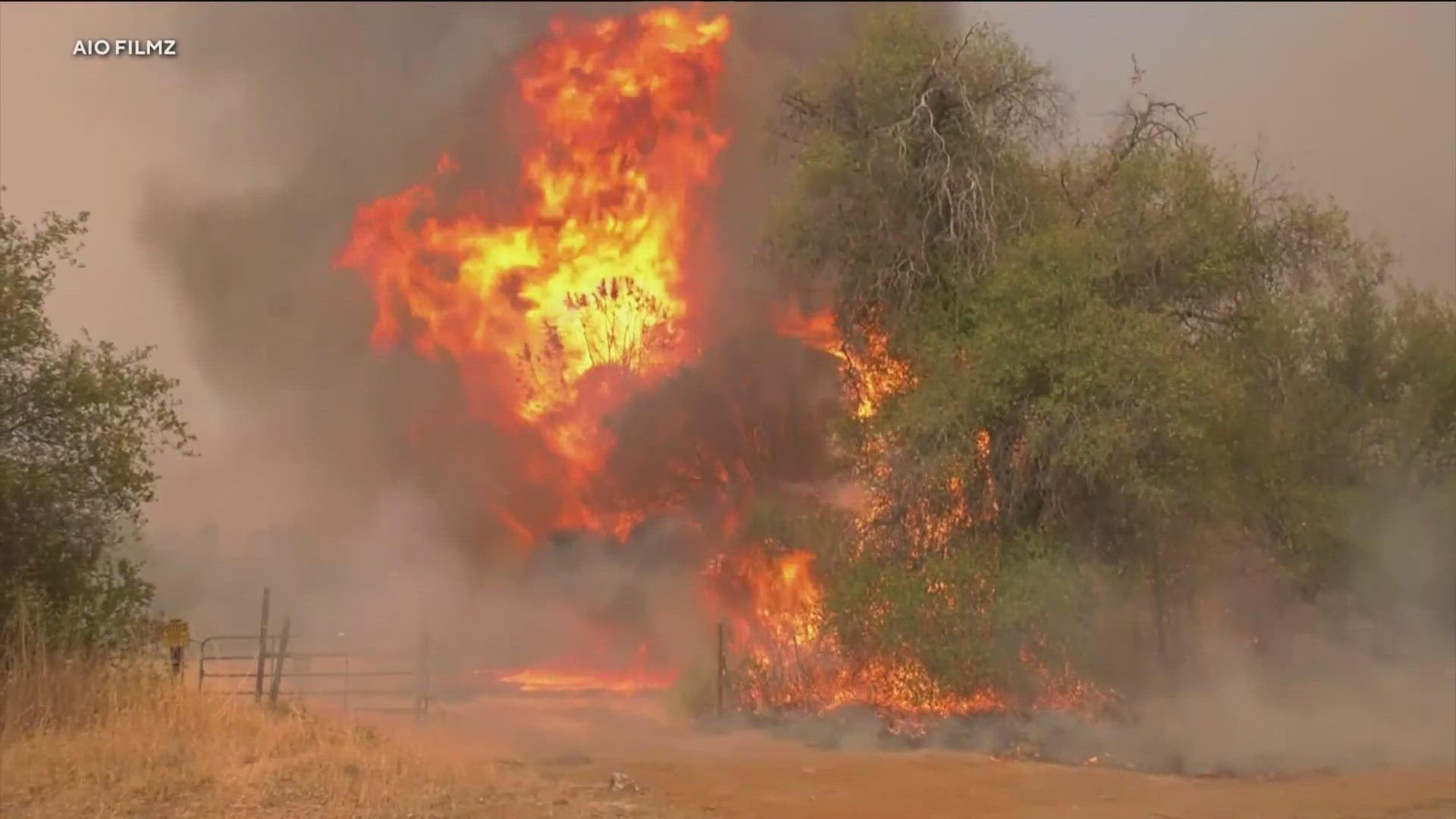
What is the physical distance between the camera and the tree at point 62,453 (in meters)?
13.6

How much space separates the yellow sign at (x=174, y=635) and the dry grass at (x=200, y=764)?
72.6 inches

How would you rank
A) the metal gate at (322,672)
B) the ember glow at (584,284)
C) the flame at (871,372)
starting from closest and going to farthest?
the metal gate at (322,672)
the flame at (871,372)
the ember glow at (584,284)

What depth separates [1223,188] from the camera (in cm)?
1933

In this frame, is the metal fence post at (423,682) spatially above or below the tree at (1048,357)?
below

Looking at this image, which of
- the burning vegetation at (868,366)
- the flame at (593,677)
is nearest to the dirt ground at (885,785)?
the burning vegetation at (868,366)

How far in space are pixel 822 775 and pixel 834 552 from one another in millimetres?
5448

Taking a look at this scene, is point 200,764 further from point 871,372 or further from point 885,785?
point 871,372

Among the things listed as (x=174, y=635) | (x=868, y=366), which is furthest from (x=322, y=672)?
(x=868, y=366)

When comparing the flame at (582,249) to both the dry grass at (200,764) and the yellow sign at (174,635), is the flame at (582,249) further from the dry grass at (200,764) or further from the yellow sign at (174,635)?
the dry grass at (200,764)

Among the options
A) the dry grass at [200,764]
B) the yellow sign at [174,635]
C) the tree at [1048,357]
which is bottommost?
the dry grass at [200,764]

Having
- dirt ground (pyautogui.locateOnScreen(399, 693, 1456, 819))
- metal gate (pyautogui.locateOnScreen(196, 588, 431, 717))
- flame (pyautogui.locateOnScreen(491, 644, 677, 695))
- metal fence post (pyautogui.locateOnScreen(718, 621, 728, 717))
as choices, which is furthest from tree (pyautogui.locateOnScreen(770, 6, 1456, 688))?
metal gate (pyautogui.locateOnScreen(196, 588, 431, 717))

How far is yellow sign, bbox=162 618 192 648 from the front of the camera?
50.6 feet

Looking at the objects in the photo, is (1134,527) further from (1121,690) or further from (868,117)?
(868,117)

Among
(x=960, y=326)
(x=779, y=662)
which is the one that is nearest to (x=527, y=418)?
(x=779, y=662)
